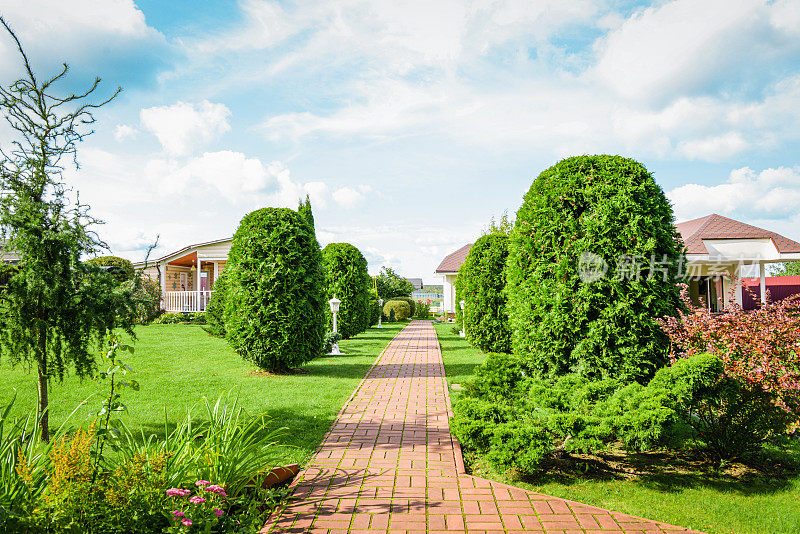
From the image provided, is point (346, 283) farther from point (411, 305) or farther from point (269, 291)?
point (411, 305)

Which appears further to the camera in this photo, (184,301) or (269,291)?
(184,301)

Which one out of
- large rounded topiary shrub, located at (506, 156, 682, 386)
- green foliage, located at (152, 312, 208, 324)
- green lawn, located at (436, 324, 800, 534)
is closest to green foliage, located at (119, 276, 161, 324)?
green lawn, located at (436, 324, 800, 534)

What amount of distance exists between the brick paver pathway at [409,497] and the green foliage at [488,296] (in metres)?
6.56

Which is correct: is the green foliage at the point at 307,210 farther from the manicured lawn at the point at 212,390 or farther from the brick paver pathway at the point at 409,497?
the brick paver pathway at the point at 409,497

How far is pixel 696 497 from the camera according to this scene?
3.76 metres

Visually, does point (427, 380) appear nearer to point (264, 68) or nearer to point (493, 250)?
point (493, 250)

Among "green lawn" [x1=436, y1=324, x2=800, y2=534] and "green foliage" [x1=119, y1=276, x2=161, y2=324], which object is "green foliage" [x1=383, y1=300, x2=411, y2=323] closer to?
"green foliage" [x1=119, y1=276, x2=161, y2=324]

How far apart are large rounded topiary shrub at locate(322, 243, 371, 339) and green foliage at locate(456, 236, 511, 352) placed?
654 cm

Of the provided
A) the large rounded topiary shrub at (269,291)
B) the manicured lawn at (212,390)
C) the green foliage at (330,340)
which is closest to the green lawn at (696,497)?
the manicured lawn at (212,390)

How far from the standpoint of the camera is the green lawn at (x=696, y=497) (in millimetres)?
3322

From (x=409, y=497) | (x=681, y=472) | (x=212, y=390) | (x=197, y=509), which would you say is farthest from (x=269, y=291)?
(x=681, y=472)

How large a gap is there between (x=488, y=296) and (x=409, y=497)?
351 inches

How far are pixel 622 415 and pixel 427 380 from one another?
5373mm

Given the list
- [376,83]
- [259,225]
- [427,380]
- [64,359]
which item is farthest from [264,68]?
[427,380]
